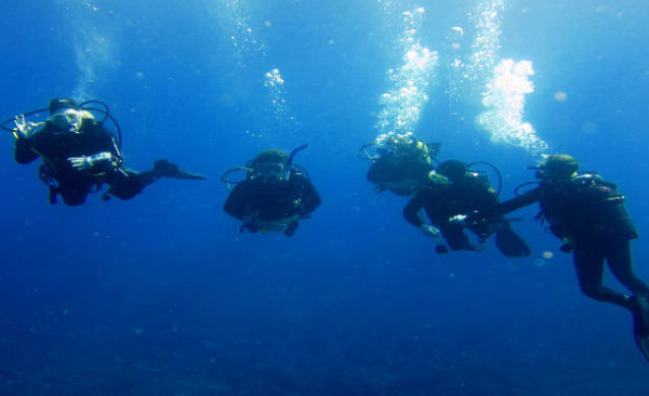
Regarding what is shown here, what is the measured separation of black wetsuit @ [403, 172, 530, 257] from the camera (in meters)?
6.78

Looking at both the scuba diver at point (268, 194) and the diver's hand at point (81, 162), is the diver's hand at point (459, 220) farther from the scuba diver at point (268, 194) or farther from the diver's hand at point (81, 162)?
the diver's hand at point (81, 162)

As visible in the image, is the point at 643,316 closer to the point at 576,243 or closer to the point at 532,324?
the point at 576,243

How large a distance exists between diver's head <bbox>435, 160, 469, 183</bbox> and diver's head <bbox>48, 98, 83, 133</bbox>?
6449 millimetres

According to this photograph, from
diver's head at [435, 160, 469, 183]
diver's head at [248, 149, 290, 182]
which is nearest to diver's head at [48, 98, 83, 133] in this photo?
diver's head at [248, 149, 290, 182]

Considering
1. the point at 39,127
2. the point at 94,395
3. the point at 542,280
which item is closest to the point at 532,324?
the point at 542,280

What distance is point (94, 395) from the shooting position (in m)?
11.5

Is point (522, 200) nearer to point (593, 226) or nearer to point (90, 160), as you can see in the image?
point (593, 226)

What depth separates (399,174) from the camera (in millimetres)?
8125

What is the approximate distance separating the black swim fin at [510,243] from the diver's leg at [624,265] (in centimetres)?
179

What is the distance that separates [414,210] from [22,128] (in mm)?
6741

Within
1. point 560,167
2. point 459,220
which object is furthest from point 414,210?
point 560,167

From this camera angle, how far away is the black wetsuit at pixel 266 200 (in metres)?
6.42

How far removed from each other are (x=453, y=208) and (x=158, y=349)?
1443 centimetres

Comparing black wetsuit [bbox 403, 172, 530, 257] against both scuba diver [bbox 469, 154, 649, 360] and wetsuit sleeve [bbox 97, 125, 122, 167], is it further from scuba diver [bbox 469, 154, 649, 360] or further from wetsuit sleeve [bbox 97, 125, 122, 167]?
wetsuit sleeve [bbox 97, 125, 122, 167]
